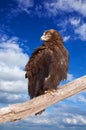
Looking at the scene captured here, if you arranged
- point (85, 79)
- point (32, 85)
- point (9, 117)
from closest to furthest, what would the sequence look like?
point (9, 117) → point (85, 79) → point (32, 85)

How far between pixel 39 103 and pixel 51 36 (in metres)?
3.34

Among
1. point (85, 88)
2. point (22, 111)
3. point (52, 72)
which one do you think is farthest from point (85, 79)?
point (22, 111)

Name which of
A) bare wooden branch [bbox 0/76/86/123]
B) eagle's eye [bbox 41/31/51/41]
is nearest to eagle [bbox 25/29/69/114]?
eagle's eye [bbox 41/31/51/41]

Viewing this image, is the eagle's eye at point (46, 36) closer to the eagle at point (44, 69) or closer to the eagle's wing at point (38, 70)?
A: the eagle at point (44, 69)

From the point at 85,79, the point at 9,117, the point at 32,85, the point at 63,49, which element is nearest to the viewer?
the point at 9,117

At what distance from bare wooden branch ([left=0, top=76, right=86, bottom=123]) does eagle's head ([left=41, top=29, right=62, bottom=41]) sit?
2.53 metres

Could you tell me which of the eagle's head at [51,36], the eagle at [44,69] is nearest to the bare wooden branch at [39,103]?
the eagle at [44,69]

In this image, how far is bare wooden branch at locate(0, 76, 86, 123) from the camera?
28.3 ft

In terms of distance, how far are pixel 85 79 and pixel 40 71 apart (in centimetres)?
174

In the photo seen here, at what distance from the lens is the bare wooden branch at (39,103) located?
8633mm

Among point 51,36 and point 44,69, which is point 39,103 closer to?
point 44,69

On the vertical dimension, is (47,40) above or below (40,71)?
above

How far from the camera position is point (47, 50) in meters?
10.4

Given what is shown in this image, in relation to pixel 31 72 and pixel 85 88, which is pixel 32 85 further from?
pixel 85 88
